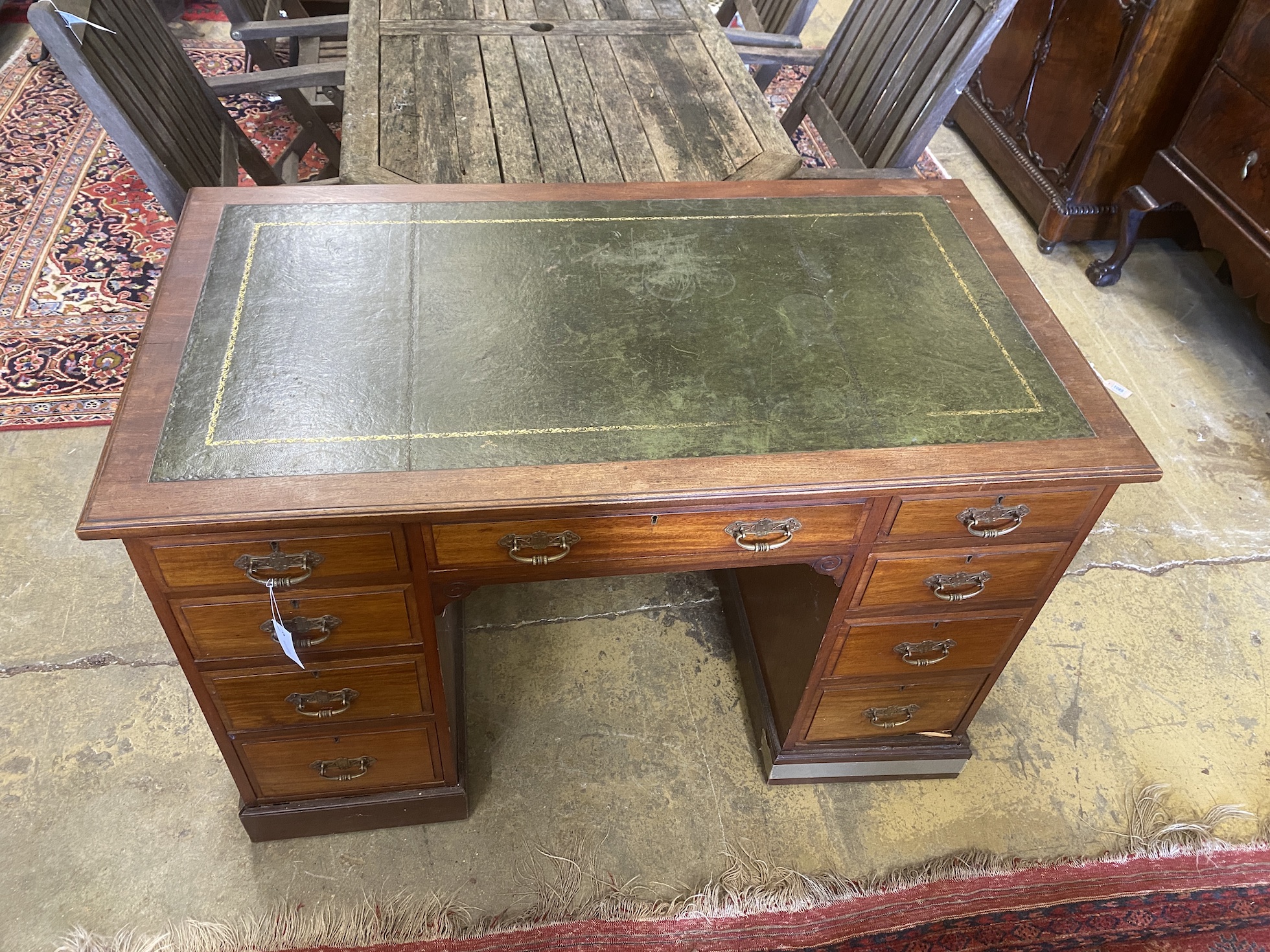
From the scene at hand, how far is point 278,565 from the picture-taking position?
130 cm

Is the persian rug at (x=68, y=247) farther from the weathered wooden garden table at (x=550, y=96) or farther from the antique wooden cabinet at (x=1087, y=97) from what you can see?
the antique wooden cabinet at (x=1087, y=97)

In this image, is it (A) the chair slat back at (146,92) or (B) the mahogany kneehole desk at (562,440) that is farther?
(A) the chair slat back at (146,92)

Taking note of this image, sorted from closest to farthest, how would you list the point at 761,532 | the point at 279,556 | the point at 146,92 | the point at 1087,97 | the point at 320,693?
the point at 279,556 → the point at 761,532 → the point at 320,693 → the point at 146,92 → the point at 1087,97

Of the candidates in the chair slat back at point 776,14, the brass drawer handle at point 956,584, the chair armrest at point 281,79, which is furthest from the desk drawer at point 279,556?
the chair slat back at point 776,14

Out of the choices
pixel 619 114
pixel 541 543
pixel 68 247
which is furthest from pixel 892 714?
pixel 68 247

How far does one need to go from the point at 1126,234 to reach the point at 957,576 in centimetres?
230

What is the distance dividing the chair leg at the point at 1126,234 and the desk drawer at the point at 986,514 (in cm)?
218

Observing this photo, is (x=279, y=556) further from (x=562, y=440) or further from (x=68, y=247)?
(x=68, y=247)

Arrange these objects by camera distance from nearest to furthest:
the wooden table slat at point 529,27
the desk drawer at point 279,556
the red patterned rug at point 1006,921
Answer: the desk drawer at point 279,556 → the red patterned rug at point 1006,921 → the wooden table slat at point 529,27

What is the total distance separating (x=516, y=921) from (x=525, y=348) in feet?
3.76

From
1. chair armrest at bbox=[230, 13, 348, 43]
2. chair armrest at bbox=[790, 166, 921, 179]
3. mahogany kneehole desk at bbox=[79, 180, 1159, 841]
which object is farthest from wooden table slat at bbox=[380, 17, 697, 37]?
mahogany kneehole desk at bbox=[79, 180, 1159, 841]

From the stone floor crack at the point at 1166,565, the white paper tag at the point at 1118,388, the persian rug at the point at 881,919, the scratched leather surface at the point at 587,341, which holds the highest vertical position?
the scratched leather surface at the point at 587,341

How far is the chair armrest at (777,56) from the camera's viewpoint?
270 centimetres

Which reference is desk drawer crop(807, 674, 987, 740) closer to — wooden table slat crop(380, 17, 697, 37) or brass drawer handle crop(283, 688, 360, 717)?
brass drawer handle crop(283, 688, 360, 717)
